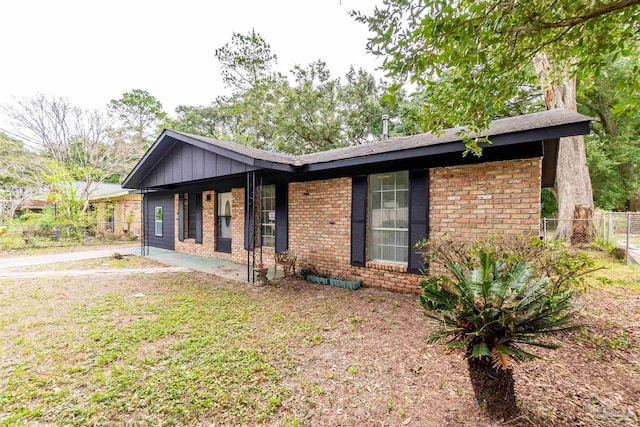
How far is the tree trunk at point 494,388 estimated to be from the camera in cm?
191

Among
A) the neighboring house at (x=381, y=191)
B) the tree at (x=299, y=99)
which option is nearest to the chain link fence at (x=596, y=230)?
the neighboring house at (x=381, y=191)

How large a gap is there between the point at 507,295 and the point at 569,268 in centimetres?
134

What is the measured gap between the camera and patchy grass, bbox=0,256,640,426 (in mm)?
2199

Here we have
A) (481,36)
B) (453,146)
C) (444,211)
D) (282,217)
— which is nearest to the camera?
(481,36)

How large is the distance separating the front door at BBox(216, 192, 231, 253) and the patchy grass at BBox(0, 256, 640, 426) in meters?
4.26

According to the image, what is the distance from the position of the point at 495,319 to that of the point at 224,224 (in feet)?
28.5

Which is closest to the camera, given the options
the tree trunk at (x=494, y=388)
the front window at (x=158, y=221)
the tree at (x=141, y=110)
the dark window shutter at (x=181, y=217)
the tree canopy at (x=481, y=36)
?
the tree trunk at (x=494, y=388)

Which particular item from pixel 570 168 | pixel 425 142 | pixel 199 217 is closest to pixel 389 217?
pixel 425 142

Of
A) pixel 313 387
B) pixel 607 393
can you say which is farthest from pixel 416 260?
pixel 313 387

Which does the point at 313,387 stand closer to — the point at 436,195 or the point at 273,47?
the point at 436,195

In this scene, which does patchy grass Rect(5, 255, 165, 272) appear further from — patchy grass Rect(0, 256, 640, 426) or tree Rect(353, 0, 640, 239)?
tree Rect(353, 0, 640, 239)

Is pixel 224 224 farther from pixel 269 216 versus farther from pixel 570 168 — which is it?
pixel 570 168

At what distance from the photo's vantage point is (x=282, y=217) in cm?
717

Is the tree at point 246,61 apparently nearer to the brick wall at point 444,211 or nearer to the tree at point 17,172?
the tree at point 17,172
